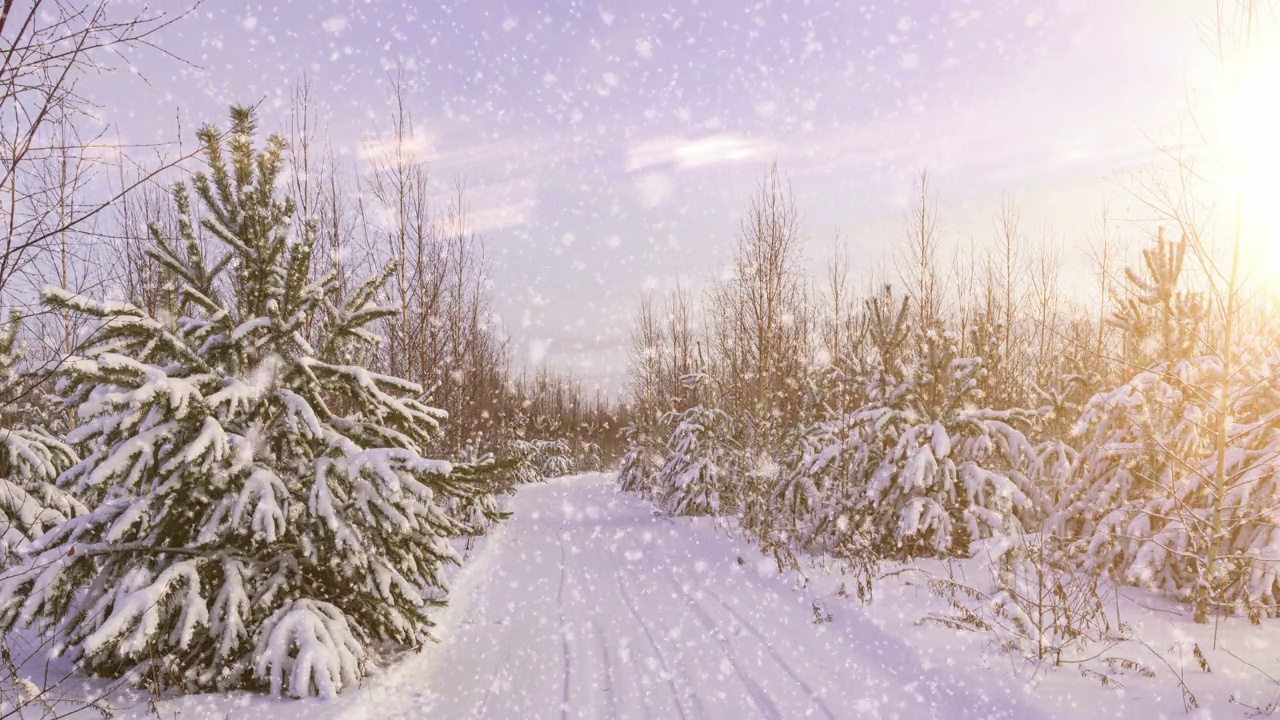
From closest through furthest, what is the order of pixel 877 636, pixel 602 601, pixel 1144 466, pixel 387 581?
pixel 387 581 → pixel 877 636 → pixel 1144 466 → pixel 602 601

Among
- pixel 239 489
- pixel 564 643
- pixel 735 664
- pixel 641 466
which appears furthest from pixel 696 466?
pixel 239 489

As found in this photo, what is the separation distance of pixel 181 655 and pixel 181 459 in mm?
1674

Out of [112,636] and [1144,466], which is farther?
[1144,466]

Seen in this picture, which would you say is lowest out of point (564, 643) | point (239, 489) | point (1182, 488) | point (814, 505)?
point (564, 643)

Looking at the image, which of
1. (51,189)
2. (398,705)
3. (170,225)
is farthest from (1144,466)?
(170,225)

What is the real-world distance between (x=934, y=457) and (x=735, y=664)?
16.7 ft

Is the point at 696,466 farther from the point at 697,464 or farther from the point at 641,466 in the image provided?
the point at 641,466

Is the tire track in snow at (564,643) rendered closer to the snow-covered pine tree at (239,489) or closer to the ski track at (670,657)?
the ski track at (670,657)

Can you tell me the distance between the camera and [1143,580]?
7.04 m

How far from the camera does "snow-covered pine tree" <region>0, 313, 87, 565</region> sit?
726cm

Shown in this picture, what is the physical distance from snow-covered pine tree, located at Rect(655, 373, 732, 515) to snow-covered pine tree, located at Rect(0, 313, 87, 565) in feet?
40.1

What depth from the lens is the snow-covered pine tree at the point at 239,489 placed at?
199 inches

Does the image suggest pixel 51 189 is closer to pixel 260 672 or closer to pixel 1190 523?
pixel 260 672

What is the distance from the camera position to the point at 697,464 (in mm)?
18016
